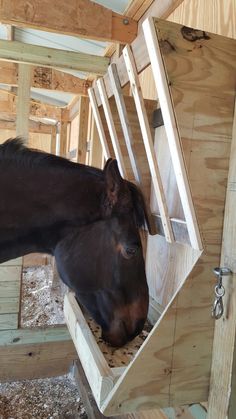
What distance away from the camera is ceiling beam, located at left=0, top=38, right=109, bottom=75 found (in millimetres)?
1999

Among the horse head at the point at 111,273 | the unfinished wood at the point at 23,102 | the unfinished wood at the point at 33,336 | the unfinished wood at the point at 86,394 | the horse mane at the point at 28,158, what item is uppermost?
the unfinished wood at the point at 23,102

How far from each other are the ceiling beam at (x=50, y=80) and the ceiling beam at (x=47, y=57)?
130 cm

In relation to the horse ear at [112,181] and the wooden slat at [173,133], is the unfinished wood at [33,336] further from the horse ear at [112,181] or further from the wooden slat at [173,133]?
the wooden slat at [173,133]

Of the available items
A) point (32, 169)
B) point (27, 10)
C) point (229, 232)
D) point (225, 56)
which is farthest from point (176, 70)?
point (27, 10)

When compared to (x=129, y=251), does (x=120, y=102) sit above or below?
above

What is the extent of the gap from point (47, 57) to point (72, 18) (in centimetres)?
29

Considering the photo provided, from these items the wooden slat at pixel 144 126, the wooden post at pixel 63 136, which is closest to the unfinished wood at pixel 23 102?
the wooden slat at pixel 144 126

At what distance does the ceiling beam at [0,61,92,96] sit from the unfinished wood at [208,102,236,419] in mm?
2939

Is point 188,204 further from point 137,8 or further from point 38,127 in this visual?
point 38,127

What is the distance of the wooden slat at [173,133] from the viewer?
0.79 m

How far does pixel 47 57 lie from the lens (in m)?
2.06

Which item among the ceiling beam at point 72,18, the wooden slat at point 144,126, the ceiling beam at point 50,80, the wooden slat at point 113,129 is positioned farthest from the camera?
the ceiling beam at point 50,80

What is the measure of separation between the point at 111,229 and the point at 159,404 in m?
0.56

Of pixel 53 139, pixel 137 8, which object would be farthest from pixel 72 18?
pixel 53 139
